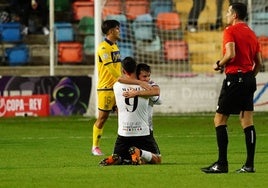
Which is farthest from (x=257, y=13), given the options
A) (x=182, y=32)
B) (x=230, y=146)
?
(x=230, y=146)

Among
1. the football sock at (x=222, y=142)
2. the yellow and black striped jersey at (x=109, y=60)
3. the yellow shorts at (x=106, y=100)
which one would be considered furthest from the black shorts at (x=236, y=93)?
the yellow shorts at (x=106, y=100)

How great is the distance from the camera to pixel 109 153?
610 inches

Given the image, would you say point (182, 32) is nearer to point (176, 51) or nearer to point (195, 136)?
point (176, 51)

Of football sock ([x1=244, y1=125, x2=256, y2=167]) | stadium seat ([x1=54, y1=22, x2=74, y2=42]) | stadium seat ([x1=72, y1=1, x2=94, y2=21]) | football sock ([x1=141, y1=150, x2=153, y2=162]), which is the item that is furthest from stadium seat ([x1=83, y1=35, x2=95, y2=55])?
football sock ([x1=244, y1=125, x2=256, y2=167])

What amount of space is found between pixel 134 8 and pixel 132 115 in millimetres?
15174

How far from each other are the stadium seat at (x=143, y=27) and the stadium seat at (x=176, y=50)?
625 millimetres

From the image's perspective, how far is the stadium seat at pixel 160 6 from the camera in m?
28.9

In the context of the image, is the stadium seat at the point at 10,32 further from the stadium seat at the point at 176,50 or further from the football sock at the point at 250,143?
the football sock at the point at 250,143

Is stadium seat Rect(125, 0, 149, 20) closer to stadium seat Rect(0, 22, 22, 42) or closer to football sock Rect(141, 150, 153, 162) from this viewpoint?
stadium seat Rect(0, 22, 22, 42)

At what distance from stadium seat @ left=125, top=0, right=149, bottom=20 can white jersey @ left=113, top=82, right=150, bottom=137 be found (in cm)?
1464

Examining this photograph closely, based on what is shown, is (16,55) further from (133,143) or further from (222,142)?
(222,142)

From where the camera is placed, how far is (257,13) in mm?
27016

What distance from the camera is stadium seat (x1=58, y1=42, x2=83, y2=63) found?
28625 millimetres

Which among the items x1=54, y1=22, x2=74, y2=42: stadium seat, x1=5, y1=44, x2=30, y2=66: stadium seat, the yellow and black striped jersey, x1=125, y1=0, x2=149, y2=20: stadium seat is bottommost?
x1=5, y1=44, x2=30, y2=66: stadium seat
